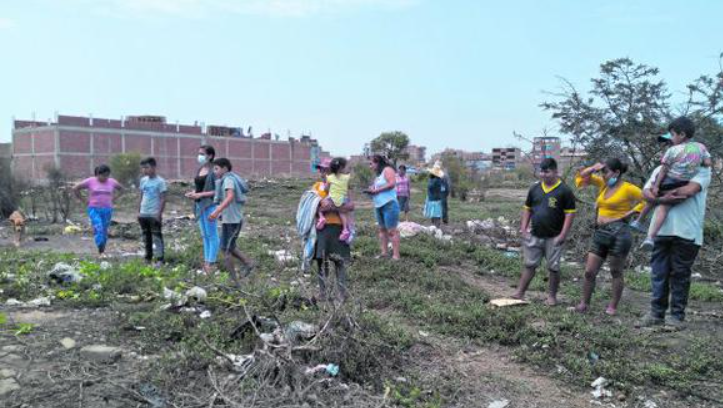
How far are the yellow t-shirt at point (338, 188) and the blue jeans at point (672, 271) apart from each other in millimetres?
2844

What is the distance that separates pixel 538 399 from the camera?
3463 mm

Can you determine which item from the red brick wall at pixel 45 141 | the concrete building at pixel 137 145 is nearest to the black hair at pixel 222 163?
the concrete building at pixel 137 145

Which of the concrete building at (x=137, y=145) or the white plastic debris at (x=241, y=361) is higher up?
the concrete building at (x=137, y=145)

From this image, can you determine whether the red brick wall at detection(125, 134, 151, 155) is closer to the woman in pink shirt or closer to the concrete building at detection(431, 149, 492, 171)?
the concrete building at detection(431, 149, 492, 171)

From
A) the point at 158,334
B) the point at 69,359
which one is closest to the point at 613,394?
the point at 158,334

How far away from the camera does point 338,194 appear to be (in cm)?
525

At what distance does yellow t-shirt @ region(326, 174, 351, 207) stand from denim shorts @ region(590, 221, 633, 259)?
2406 millimetres

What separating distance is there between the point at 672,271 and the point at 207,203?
4.88m

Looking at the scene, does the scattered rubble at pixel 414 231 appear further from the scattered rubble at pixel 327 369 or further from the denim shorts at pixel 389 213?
the scattered rubble at pixel 327 369

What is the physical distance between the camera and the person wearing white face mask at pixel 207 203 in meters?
6.46

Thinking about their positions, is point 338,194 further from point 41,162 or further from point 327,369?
point 41,162

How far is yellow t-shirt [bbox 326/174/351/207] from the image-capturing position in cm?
523

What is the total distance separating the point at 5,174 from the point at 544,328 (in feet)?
48.2

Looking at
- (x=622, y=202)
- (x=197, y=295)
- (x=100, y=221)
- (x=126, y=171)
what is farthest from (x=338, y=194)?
(x=126, y=171)
